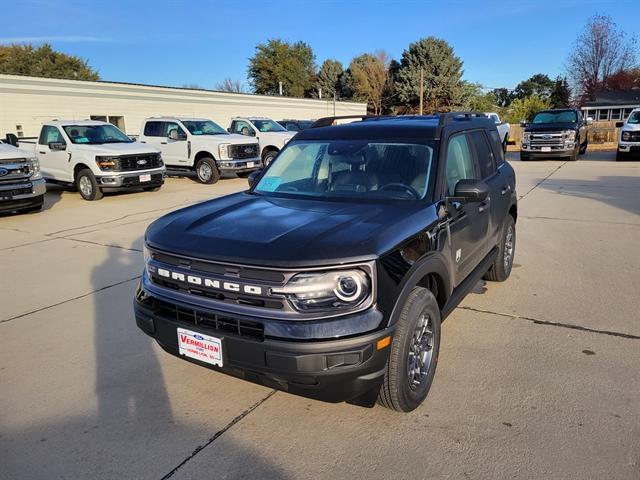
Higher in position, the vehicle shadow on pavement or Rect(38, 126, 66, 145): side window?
Rect(38, 126, 66, 145): side window

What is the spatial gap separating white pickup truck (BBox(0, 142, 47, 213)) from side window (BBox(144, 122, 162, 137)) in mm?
5715

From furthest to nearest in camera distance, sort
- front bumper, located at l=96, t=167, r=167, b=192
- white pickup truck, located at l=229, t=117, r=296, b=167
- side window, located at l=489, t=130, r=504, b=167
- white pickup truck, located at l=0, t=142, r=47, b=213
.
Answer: white pickup truck, located at l=229, t=117, r=296, b=167, front bumper, located at l=96, t=167, r=167, b=192, white pickup truck, located at l=0, t=142, r=47, b=213, side window, located at l=489, t=130, r=504, b=167

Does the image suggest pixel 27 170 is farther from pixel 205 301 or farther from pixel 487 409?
pixel 487 409

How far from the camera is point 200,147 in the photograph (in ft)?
49.7

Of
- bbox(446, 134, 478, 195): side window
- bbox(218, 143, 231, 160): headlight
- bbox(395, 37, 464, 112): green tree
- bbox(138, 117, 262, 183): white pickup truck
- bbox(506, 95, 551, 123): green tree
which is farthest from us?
bbox(395, 37, 464, 112): green tree

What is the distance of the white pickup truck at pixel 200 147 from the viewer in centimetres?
1502

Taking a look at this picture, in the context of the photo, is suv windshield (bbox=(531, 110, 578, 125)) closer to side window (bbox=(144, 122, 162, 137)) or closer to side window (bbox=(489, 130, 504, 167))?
side window (bbox=(144, 122, 162, 137))

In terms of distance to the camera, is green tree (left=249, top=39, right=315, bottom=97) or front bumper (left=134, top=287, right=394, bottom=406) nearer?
front bumper (left=134, top=287, right=394, bottom=406)

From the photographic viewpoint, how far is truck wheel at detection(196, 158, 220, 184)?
15.1 metres

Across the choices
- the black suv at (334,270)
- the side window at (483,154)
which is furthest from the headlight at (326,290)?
the side window at (483,154)

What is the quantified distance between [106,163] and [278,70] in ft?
165

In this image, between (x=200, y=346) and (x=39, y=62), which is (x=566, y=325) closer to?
(x=200, y=346)

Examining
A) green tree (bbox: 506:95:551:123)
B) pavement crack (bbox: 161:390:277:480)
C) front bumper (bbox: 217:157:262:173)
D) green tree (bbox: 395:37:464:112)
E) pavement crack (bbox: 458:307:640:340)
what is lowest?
pavement crack (bbox: 161:390:277:480)

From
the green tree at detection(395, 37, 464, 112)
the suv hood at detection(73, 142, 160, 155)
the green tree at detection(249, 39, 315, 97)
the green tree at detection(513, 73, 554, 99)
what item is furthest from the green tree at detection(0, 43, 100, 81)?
the green tree at detection(513, 73, 554, 99)
